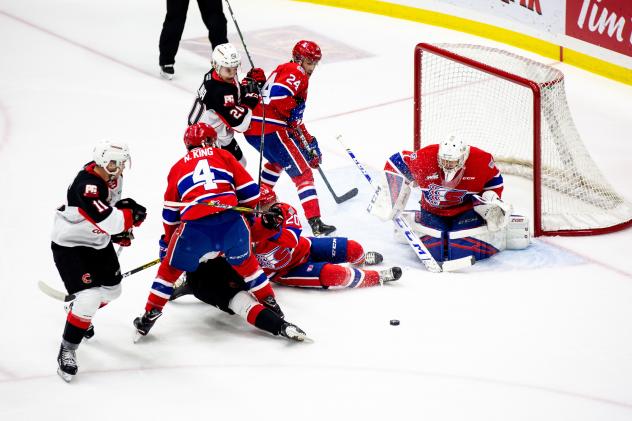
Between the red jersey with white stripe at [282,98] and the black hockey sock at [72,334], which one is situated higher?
the red jersey with white stripe at [282,98]

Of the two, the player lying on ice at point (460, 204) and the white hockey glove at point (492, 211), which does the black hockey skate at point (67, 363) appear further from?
the white hockey glove at point (492, 211)

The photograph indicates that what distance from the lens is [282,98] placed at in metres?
4.93

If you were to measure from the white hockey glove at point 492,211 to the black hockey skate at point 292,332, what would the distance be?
114cm

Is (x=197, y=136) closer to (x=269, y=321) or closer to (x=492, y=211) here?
(x=269, y=321)

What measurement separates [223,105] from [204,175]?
37.2 inches

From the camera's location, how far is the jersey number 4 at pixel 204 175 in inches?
154

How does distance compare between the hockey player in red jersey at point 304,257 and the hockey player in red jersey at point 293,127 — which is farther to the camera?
the hockey player in red jersey at point 293,127

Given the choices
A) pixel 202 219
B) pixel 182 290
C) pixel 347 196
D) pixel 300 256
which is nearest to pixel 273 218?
pixel 202 219

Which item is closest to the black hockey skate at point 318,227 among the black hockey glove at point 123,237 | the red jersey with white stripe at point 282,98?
the red jersey with white stripe at point 282,98

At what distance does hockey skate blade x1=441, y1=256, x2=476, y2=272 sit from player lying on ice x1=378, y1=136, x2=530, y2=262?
0.26ft

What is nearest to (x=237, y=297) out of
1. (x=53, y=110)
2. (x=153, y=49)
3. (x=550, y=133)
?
(x=550, y=133)

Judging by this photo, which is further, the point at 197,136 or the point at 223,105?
the point at 223,105

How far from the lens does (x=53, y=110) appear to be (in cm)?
665

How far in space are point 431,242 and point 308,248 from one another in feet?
2.06
